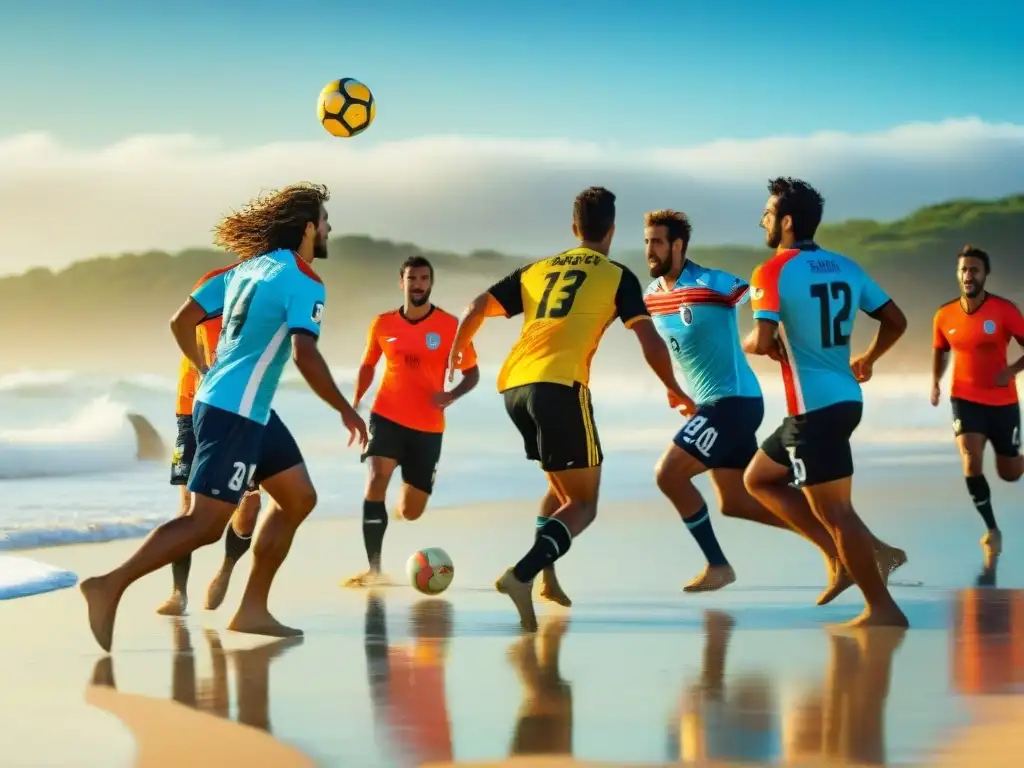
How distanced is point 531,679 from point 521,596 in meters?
1.27

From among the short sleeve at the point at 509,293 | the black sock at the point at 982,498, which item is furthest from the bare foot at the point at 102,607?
the black sock at the point at 982,498

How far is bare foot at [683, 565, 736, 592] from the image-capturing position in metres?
8.74

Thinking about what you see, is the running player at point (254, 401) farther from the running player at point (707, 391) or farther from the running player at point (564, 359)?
the running player at point (707, 391)

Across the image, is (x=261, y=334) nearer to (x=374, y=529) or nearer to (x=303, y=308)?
(x=303, y=308)

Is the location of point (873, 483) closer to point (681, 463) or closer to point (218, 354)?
point (681, 463)

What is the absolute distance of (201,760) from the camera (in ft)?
15.0

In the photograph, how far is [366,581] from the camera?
31.1ft

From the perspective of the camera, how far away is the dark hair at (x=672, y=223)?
345 inches

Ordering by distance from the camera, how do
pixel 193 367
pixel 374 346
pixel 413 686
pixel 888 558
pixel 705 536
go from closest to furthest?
pixel 413 686
pixel 193 367
pixel 888 558
pixel 705 536
pixel 374 346

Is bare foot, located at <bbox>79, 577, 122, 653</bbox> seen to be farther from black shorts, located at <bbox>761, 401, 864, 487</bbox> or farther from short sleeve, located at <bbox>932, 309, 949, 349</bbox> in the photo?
short sleeve, located at <bbox>932, 309, 949, 349</bbox>

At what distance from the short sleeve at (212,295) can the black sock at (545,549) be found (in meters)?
1.83

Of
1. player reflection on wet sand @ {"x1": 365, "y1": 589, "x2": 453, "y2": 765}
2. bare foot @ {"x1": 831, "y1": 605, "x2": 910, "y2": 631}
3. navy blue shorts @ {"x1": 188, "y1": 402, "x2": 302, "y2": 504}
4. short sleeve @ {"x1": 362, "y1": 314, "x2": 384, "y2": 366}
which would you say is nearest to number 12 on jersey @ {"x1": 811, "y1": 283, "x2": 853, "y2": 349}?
bare foot @ {"x1": 831, "y1": 605, "x2": 910, "y2": 631}

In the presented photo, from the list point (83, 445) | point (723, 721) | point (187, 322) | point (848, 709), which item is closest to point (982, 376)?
point (187, 322)

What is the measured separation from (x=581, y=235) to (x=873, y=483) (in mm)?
11544
